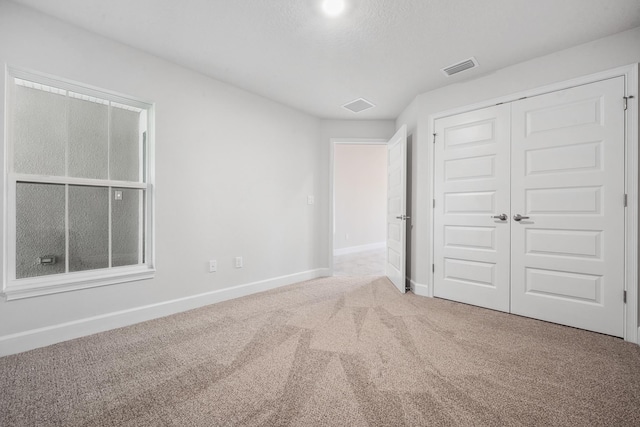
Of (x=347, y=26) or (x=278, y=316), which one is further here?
(x=278, y=316)

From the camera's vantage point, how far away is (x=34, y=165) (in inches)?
82.0

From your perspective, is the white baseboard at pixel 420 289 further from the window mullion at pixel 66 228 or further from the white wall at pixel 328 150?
the window mullion at pixel 66 228

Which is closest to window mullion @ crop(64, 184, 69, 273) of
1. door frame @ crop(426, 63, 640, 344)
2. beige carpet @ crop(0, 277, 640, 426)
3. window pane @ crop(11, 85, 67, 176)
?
window pane @ crop(11, 85, 67, 176)

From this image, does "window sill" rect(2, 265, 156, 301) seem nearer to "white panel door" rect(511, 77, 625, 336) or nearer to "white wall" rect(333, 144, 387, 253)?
"white panel door" rect(511, 77, 625, 336)

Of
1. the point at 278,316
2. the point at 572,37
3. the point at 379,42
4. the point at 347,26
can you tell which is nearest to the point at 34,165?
the point at 278,316

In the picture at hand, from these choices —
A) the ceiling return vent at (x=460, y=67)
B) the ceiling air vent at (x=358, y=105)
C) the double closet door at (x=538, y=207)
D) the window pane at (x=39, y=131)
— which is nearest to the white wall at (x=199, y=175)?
the window pane at (x=39, y=131)

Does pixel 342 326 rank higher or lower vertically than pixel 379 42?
lower

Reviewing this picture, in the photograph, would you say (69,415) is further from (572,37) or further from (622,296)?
(572,37)

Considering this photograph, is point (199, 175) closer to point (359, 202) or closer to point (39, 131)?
point (39, 131)

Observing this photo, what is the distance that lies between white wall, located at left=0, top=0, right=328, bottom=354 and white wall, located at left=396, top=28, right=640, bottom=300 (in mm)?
1098

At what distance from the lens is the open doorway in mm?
6908

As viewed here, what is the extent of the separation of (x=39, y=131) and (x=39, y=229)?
75cm

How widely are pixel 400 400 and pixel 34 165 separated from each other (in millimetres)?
2971

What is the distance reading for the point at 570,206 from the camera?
2.46 meters
